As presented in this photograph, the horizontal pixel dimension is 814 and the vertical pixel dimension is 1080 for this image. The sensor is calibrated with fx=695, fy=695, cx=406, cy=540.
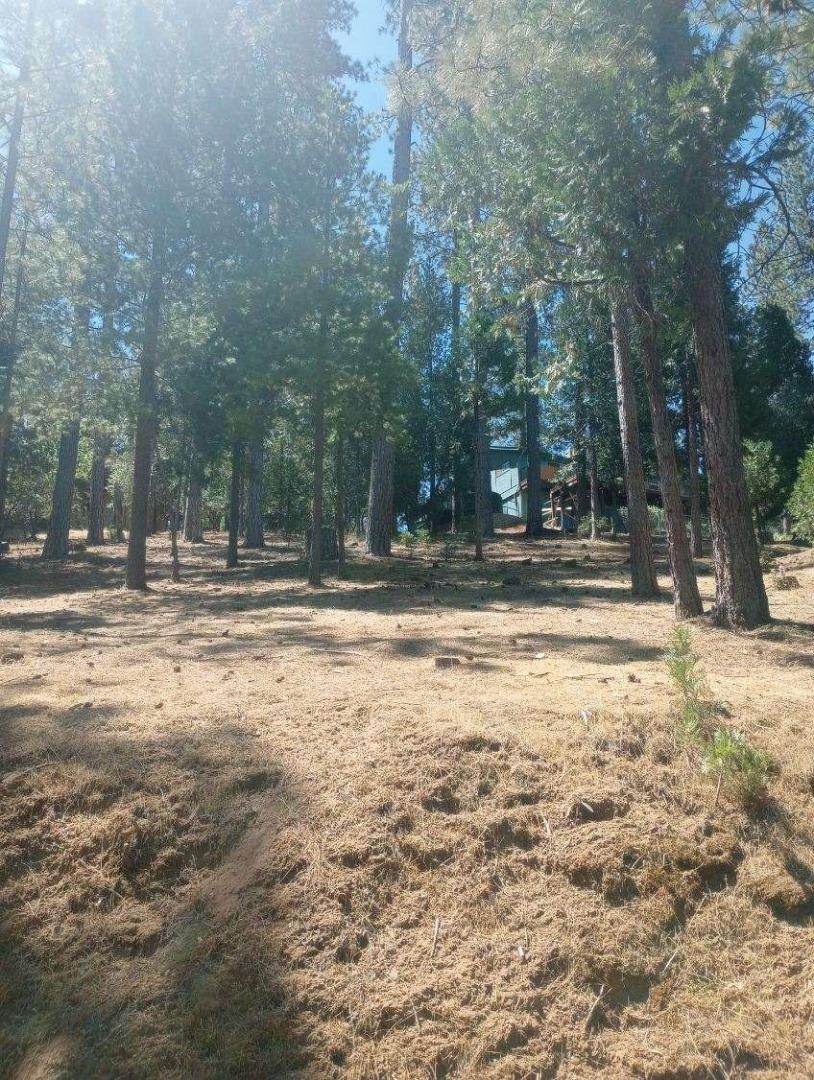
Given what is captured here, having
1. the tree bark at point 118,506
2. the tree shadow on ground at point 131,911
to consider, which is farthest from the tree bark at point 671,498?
the tree bark at point 118,506

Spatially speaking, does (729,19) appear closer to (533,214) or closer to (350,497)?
(533,214)

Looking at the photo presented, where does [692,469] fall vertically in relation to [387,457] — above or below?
below

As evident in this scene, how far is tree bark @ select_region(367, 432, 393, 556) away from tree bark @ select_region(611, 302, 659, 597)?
7799 millimetres

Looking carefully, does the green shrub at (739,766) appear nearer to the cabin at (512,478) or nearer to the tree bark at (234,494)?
the tree bark at (234,494)

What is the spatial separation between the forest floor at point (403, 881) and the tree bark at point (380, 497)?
12.2 m

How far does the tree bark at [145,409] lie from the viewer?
1247cm

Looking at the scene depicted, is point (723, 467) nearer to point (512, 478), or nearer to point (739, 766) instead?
point (739, 766)

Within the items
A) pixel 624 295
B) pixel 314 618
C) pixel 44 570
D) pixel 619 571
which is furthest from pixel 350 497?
pixel 624 295

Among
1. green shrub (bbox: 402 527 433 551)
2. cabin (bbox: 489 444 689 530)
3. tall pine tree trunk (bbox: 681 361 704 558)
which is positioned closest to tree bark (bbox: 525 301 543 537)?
cabin (bbox: 489 444 689 530)

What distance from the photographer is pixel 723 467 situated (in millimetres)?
6633

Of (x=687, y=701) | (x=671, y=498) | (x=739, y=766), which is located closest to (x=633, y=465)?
(x=671, y=498)

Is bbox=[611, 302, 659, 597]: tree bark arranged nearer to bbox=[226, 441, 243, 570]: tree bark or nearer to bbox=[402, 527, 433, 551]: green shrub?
bbox=[226, 441, 243, 570]: tree bark

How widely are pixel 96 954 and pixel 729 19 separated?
9.27 metres

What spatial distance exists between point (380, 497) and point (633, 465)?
8.53m
